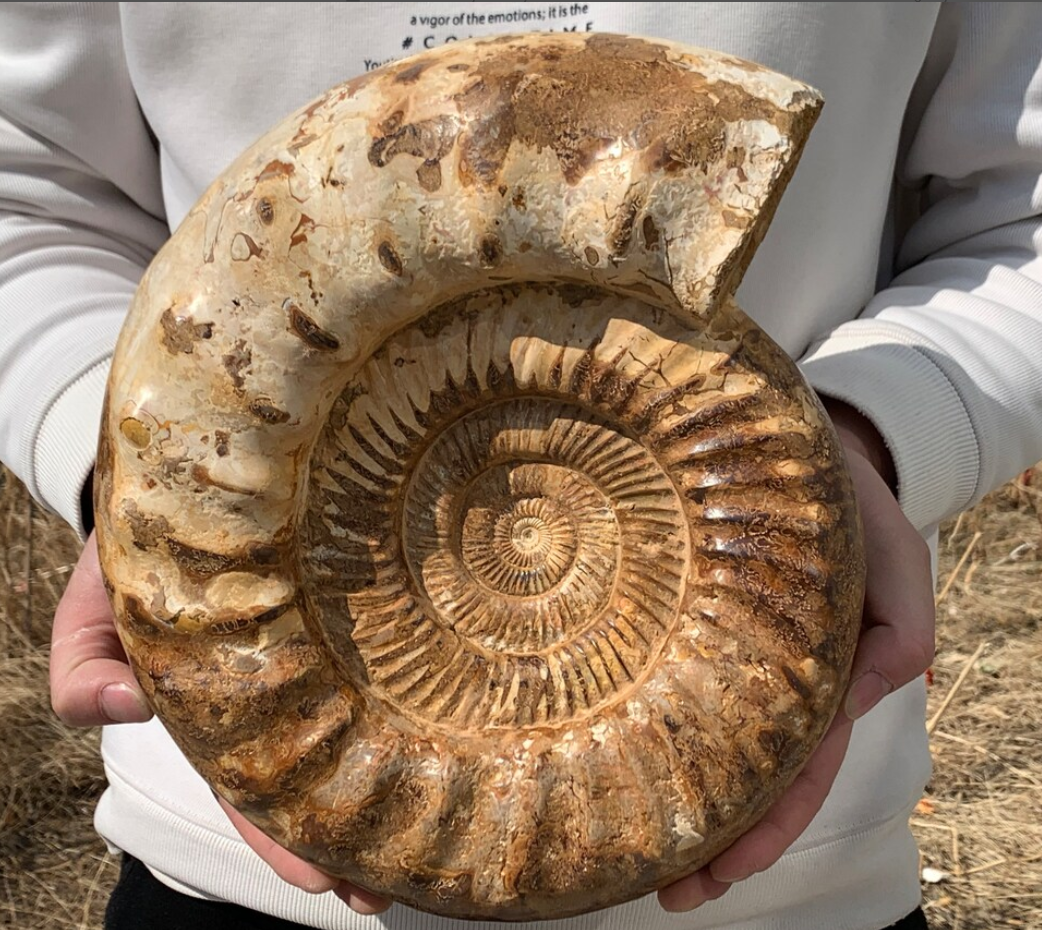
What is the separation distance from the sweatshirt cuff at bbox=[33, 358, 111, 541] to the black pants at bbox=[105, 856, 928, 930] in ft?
1.18

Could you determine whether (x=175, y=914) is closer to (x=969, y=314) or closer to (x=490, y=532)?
(x=490, y=532)

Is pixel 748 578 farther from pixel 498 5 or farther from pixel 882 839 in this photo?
pixel 498 5

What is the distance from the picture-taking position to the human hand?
0.78 meters

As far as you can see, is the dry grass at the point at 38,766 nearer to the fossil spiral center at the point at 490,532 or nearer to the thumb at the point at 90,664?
the thumb at the point at 90,664

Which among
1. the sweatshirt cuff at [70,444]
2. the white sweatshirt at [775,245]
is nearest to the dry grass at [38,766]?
the white sweatshirt at [775,245]

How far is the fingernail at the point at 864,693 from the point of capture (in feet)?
2.54

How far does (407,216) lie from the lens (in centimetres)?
66

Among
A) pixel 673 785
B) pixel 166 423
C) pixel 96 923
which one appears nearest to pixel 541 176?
pixel 166 423

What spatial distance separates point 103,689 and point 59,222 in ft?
1.72

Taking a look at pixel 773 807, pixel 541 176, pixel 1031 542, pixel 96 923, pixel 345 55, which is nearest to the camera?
pixel 541 176

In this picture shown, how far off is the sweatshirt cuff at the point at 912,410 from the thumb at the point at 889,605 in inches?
2.6

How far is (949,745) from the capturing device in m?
2.34

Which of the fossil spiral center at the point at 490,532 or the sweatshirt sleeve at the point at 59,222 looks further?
the sweatshirt sleeve at the point at 59,222

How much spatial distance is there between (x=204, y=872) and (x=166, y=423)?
47cm
